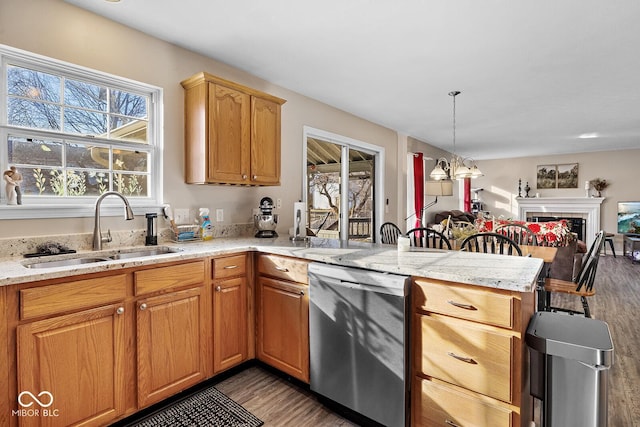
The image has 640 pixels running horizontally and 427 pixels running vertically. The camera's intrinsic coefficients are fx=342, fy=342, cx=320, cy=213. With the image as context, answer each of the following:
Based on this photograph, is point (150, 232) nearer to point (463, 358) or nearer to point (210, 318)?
point (210, 318)

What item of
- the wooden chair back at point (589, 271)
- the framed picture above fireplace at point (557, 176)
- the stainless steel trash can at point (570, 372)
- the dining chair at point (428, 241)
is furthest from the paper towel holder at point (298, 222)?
the framed picture above fireplace at point (557, 176)

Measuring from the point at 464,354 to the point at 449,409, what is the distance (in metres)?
0.29

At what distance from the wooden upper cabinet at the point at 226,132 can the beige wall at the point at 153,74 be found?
0.47 feet

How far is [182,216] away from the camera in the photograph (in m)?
2.85

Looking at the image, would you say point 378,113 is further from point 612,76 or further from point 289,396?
point 289,396

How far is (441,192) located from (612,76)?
111 inches

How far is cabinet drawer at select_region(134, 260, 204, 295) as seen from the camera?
75.0 inches

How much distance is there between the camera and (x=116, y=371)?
181cm

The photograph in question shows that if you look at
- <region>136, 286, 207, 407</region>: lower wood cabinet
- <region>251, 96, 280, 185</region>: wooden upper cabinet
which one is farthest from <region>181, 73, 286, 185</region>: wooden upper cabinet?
<region>136, 286, 207, 407</region>: lower wood cabinet

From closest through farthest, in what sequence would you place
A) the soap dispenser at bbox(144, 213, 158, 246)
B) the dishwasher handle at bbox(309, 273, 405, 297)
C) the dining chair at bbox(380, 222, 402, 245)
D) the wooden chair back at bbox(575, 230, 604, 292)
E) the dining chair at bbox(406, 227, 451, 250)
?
the dishwasher handle at bbox(309, 273, 405, 297) < the soap dispenser at bbox(144, 213, 158, 246) < the wooden chair back at bbox(575, 230, 604, 292) < the dining chair at bbox(406, 227, 451, 250) < the dining chair at bbox(380, 222, 402, 245)

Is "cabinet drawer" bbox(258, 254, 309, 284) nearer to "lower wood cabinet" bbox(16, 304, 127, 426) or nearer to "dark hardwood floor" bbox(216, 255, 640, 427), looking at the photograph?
"dark hardwood floor" bbox(216, 255, 640, 427)

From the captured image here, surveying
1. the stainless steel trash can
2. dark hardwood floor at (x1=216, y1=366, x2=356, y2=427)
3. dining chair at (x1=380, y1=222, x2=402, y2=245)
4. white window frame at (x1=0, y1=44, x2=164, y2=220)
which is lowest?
dark hardwood floor at (x1=216, y1=366, x2=356, y2=427)

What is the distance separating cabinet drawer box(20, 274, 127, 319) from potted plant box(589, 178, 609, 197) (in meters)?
10.2

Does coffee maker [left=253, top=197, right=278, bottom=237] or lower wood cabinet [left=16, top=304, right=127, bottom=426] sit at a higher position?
coffee maker [left=253, top=197, right=278, bottom=237]
